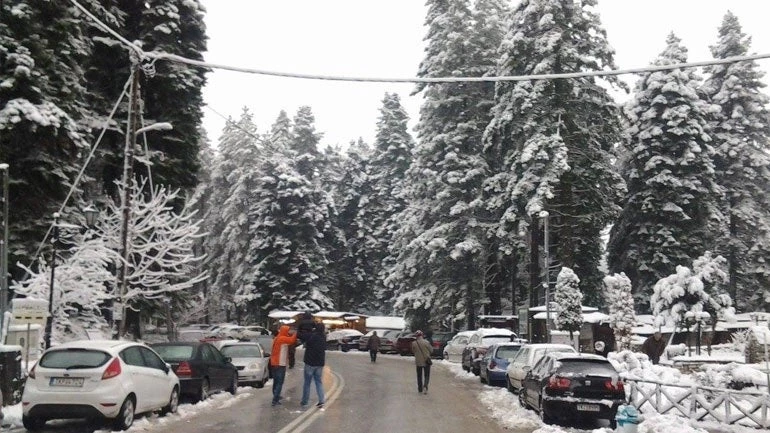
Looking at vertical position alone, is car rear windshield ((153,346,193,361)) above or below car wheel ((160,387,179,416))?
above

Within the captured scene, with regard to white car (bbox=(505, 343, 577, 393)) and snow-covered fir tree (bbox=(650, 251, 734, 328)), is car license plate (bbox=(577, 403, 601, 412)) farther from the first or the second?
snow-covered fir tree (bbox=(650, 251, 734, 328))

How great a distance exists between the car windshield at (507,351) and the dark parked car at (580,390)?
31.0 feet

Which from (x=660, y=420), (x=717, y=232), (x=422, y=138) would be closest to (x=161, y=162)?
(x=422, y=138)

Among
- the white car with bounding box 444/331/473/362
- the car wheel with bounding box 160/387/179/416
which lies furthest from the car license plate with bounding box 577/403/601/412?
the white car with bounding box 444/331/473/362

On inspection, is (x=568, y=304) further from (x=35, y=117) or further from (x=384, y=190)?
(x=384, y=190)

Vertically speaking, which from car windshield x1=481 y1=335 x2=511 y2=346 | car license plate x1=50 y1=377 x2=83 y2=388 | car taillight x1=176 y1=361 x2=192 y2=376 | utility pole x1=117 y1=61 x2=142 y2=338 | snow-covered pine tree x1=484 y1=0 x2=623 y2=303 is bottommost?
car taillight x1=176 y1=361 x2=192 y2=376

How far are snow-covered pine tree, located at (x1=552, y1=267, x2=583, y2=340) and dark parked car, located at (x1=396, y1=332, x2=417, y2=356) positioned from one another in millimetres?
14759

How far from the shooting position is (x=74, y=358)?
1316 centimetres

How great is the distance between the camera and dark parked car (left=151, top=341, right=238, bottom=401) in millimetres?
17875

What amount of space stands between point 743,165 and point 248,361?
131 feet

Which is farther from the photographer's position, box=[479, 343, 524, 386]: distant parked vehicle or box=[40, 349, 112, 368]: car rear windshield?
box=[479, 343, 524, 386]: distant parked vehicle

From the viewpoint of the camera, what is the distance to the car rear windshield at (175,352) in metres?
18.6

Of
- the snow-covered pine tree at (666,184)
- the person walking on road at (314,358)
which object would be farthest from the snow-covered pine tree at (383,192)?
the person walking on road at (314,358)

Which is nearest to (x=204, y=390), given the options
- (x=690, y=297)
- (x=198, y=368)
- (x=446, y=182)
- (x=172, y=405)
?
(x=198, y=368)
